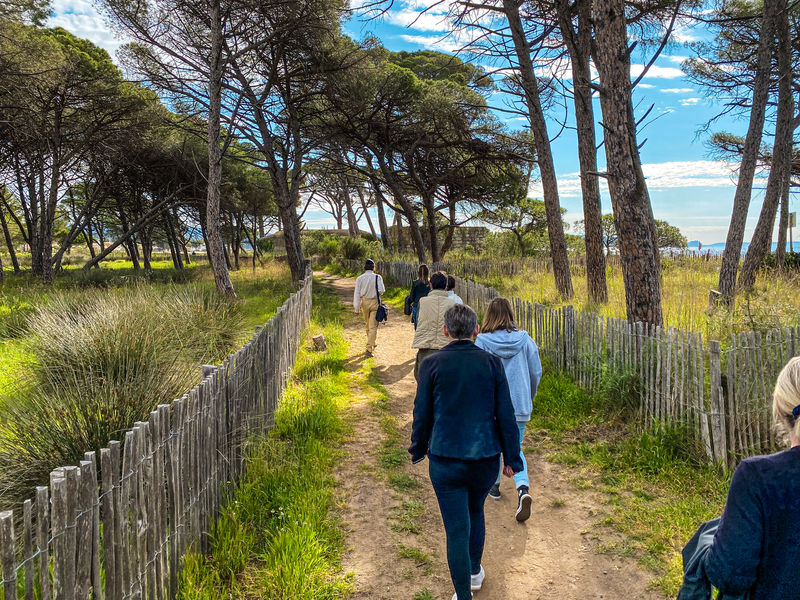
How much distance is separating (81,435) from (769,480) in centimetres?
412

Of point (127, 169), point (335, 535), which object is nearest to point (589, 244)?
point (335, 535)

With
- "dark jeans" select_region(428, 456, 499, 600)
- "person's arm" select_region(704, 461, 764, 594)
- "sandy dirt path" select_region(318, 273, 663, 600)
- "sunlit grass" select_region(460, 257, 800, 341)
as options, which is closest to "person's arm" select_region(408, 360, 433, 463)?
"dark jeans" select_region(428, 456, 499, 600)

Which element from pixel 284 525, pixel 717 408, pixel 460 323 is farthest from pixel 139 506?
pixel 717 408

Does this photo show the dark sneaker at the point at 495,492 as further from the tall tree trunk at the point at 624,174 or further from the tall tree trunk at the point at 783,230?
the tall tree trunk at the point at 783,230

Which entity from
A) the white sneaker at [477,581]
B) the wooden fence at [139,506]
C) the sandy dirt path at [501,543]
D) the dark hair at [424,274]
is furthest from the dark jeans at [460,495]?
the dark hair at [424,274]

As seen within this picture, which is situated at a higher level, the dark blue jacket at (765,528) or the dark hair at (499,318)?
the dark hair at (499,318)

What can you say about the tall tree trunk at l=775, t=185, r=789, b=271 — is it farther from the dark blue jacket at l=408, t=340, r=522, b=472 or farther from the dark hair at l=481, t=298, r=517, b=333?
the dark blue jacket at l=408, t=340, r=522, b=472

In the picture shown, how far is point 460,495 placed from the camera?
2.83 metres

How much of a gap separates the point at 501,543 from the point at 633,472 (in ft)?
5.66

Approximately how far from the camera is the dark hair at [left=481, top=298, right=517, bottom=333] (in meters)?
4.06

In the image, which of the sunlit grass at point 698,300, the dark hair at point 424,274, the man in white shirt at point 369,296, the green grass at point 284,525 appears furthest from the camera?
the man in white shirt at point 369,296

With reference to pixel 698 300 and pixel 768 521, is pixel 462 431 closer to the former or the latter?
pixel 768 521

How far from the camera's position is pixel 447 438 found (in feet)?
9.26

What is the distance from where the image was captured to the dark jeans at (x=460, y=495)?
282 cm
